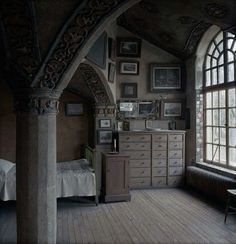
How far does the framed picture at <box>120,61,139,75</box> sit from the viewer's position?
7.28 metres

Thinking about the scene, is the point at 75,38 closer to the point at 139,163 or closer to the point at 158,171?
the point at 139,163

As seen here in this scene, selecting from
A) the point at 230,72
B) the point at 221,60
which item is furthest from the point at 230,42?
the point at 230,72

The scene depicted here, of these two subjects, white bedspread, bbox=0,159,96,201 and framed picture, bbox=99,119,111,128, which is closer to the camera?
white bedspread, bbox=0,159,96,201

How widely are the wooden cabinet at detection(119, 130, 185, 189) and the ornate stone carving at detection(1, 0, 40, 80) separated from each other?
13.4ft

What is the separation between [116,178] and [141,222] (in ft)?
4.43

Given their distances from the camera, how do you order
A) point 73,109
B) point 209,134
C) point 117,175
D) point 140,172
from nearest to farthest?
point 117,175 < point 209,134 < point 140,172 < point 73,109

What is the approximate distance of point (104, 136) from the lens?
6.98m

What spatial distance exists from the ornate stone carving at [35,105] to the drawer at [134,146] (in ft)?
12.8

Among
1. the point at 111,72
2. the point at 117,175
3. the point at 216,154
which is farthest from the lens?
the point at 111,72

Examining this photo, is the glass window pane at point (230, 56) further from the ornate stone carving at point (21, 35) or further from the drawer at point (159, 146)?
the ornate stone carving at point (21, 35)

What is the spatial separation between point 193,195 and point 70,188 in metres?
2.67

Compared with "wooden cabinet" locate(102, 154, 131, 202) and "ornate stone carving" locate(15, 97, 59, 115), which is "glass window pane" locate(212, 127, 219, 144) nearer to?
"wooden cabinet" locate(102, 154, 131, 202)

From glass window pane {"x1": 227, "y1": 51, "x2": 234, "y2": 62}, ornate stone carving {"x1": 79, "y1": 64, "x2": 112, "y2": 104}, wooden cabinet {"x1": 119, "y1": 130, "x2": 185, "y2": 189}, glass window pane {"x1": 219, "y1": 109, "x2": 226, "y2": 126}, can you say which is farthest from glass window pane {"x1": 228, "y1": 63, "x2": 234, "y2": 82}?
ornate stone carving {"x1": 79, "y1": 64, "x2": 112, "y2": 104}

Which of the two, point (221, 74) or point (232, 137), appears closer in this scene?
point (232, 137)
